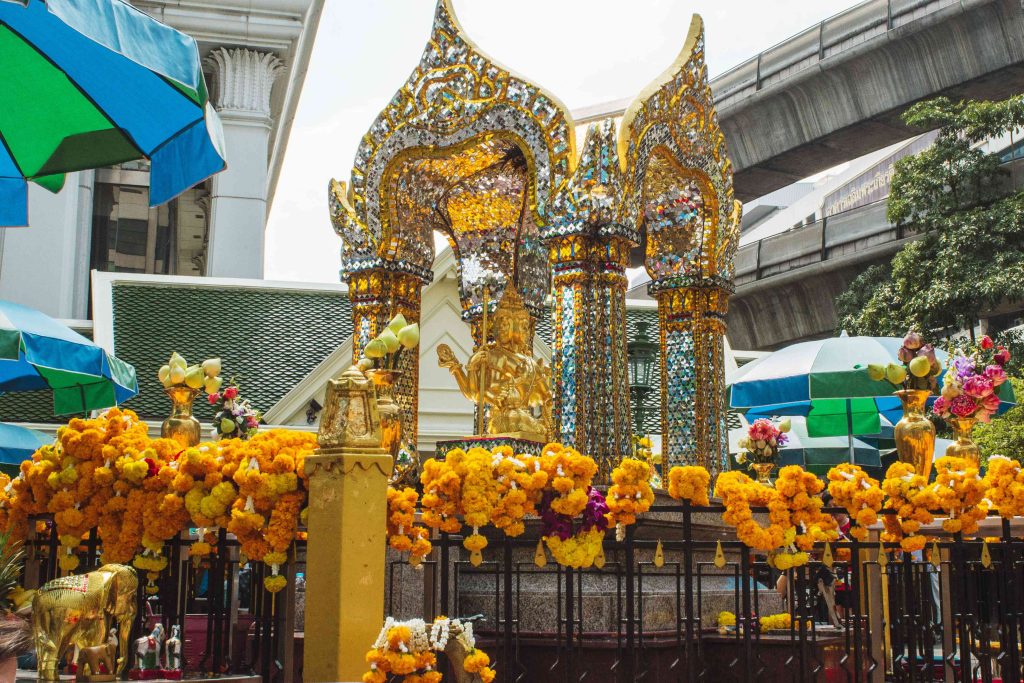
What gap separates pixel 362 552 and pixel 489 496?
3.99ft

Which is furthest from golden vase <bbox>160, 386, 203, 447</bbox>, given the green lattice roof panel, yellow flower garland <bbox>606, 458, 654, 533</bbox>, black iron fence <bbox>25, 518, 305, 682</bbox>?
the green lattice roof panel

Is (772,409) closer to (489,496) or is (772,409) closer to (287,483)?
(489,496)

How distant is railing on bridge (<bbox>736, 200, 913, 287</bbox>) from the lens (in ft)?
83.1

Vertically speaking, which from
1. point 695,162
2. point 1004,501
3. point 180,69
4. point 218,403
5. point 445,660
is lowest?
point 445,660

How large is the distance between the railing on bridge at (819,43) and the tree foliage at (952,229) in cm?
210

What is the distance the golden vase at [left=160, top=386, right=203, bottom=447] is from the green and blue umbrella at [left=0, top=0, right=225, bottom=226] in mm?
2760

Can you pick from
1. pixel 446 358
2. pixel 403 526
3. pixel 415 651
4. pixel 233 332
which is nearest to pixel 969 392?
pixel 446 358

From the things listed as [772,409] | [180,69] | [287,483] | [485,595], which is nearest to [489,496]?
[287,483]

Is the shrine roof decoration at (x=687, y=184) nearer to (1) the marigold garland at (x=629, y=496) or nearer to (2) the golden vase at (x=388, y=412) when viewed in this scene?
(2) the golden vase at (x=388, y=412)

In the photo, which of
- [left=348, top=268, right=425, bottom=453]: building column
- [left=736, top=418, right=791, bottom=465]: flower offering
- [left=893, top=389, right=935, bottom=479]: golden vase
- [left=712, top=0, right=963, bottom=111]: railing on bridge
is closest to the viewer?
[left=893, top=389, right=935, bottom=479]: golden vase

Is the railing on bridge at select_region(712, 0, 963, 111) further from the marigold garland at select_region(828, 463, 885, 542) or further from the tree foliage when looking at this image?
the marigold garland at select_region(828, 463, 885, 542)

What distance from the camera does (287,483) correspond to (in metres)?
6.68

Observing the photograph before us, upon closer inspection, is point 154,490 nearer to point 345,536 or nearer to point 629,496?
point 345,536

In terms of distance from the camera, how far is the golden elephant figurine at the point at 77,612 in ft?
20.6
